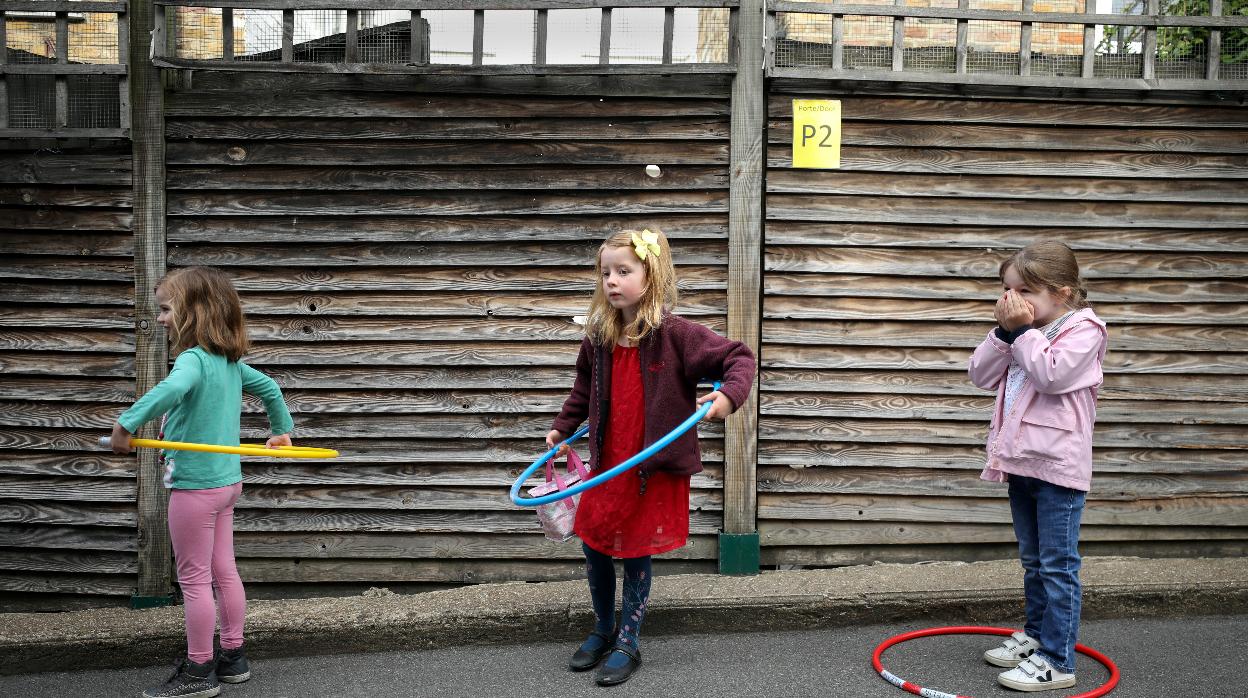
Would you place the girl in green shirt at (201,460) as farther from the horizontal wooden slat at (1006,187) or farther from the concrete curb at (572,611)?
the horizontal wooden slat at (1006,187)

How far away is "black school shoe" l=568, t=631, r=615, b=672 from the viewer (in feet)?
13.0

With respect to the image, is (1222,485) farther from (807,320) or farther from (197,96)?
→ (197,96)

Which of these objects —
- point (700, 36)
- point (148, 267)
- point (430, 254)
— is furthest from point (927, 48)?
point (148, 267)

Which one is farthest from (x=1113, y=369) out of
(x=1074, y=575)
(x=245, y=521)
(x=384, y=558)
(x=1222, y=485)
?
(x=245, y=521)

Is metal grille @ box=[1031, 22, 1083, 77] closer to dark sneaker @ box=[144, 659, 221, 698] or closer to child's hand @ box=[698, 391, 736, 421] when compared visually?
child's hand @ box=[698, 391, 736, 421]

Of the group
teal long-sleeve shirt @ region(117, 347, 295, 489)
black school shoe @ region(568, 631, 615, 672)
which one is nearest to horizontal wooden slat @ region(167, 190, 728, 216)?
teal long-sleeve shirt @ region(117, 347, 295, 489)

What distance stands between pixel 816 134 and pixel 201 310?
287 cm

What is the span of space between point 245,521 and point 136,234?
1459mm

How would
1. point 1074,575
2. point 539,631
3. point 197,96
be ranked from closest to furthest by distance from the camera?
point 1074,575 → point 539,631 → point 197,96

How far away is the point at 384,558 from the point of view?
200 inches

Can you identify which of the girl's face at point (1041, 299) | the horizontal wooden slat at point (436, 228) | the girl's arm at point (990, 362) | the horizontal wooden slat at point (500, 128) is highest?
the horizontal wooden slat at point (500, 128)

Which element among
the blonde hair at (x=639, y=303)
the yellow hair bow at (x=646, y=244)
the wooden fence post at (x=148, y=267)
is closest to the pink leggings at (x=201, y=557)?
the wooden fence post at (x=148, y=267)

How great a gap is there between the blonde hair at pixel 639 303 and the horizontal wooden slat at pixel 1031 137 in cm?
150

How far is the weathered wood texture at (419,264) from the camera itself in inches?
195
